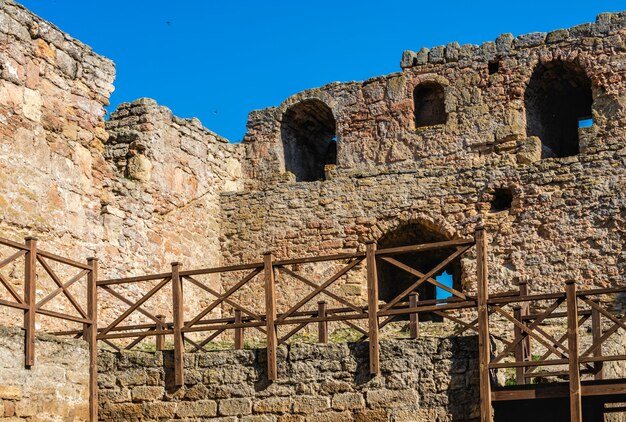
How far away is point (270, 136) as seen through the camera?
20609 mm

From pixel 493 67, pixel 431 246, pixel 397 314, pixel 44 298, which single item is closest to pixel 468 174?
pixel 493 67

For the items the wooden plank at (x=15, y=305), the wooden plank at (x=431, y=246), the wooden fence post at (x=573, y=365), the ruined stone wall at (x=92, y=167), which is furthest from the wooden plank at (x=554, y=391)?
the ruined stone wall at (x=92, y=167)

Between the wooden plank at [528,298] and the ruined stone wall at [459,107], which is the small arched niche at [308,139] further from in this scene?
the wooden plank at [528,298]

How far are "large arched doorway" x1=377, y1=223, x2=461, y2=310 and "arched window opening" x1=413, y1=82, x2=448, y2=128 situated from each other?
1960mm

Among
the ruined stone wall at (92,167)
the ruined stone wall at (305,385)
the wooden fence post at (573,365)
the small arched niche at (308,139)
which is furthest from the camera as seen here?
the small arched niche at (308,139)

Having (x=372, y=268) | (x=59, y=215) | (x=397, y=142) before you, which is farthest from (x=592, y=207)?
(x=59, y=215)

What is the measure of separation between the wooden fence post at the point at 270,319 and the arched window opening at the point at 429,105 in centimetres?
792

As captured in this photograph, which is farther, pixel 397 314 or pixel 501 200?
pixel 501 200

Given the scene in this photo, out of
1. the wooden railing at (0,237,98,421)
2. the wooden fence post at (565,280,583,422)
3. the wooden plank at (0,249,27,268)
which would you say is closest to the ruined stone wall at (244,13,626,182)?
the wooden fence post at (565,280,583,422)

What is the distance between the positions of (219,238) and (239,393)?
711 centimetres

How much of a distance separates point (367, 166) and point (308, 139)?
1883 mm

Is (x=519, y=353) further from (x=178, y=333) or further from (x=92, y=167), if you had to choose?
(x=92, y=167)

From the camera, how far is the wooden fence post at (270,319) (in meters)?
12.5

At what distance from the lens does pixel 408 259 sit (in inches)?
790
